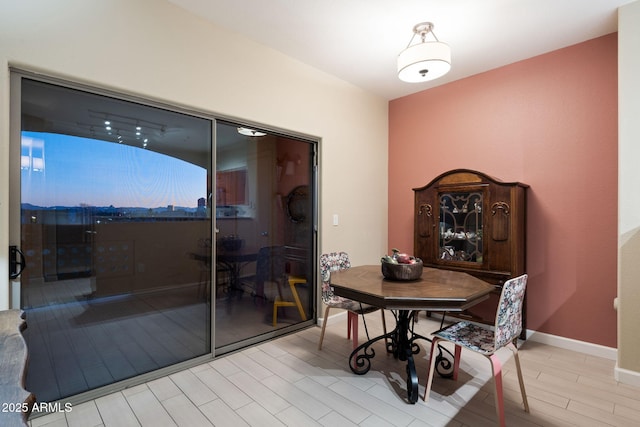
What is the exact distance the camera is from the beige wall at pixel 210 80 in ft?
6.08

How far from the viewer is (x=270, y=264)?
320 centimetres

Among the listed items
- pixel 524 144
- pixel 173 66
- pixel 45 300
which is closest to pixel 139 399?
pixel 45 300

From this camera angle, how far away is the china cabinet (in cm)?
303

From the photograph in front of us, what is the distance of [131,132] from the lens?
228cm

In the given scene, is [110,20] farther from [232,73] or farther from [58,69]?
[232,73]

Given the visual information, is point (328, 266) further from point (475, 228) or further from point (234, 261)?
point (475, 228)

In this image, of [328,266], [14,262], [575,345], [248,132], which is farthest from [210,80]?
[575,345]

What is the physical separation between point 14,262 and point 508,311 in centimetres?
301

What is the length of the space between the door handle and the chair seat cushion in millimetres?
2663

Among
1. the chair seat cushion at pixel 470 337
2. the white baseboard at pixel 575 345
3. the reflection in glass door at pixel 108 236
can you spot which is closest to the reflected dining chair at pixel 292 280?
the reflection in glass door at pixel 108 236

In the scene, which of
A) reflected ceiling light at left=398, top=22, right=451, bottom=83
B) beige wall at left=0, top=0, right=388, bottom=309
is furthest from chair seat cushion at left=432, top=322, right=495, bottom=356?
reflected ceiling light at left=398, top=22, right=451, bottom=83

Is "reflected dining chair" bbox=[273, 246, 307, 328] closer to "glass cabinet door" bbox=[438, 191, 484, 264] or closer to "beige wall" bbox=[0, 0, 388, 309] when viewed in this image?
"beige wall" bbox=[0, 0, 388, 309]

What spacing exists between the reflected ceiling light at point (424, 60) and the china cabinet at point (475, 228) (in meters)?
1.29

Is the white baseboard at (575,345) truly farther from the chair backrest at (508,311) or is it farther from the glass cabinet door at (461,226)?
the chair backrest at (508,311)
